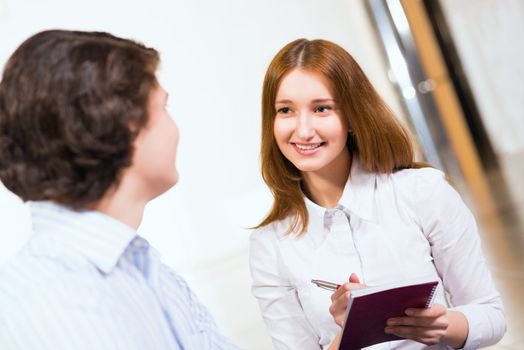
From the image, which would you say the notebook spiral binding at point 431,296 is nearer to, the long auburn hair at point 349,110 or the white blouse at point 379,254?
the white blouse at point 379,254

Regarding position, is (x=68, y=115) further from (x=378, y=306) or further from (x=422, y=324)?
(x=422, y=324)

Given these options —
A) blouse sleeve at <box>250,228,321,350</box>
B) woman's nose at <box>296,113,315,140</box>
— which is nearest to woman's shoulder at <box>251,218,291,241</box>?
blouse sleeve at <box>250,228,321,350</box>

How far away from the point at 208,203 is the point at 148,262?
9.13 feet

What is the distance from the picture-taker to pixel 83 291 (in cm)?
84

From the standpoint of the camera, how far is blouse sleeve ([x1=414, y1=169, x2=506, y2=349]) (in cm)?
159

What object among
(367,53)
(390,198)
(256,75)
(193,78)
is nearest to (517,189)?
(367,53)

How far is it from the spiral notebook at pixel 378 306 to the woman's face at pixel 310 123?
1.54 feet

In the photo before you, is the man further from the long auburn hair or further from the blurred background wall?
the blurred background wall

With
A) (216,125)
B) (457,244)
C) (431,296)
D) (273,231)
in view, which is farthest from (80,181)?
(216,125)

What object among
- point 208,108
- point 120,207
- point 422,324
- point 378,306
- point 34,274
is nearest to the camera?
point 34,274

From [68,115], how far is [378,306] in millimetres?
728

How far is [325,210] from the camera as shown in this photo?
5.50 ft

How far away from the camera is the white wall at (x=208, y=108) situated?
11.7 feet

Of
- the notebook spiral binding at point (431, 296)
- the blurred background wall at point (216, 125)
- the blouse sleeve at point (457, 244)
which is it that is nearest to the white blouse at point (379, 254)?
the blouse sleeve at point (457, 244)
